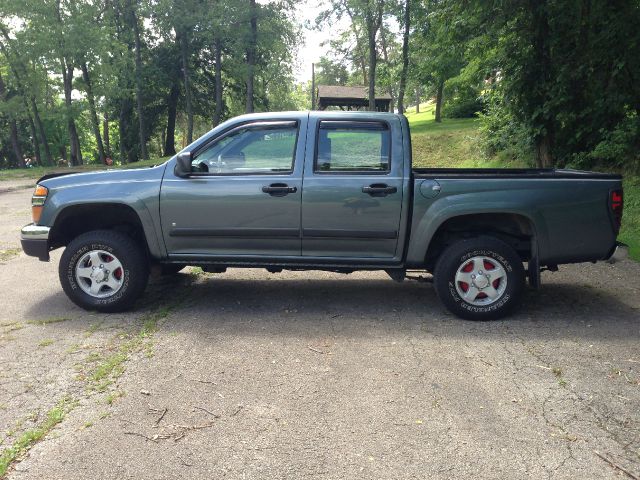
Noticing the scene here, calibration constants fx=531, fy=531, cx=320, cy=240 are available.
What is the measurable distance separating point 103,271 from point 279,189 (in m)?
1.91

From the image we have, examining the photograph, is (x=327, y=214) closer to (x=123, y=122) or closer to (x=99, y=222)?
(x=99, y=222)

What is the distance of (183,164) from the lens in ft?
16.4

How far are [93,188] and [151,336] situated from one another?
1624mm

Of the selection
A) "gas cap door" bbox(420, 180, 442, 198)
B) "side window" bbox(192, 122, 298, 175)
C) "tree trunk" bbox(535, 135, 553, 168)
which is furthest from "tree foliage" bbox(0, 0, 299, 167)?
"gas cap door" bbox(420, 180, 442, 198)

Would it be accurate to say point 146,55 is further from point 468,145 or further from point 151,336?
point 151,336

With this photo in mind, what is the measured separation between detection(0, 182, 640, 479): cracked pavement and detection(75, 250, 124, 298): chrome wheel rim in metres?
0.25

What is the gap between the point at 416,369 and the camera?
3951mm

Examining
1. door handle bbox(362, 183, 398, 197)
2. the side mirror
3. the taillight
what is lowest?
the taillight

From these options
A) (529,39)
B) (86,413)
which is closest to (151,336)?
(86,413)

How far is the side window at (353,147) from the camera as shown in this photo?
5.06 m

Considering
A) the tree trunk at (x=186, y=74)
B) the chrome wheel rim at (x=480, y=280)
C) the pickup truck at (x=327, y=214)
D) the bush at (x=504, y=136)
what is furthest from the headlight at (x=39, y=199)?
the tree trunk at (x=186, y=74)

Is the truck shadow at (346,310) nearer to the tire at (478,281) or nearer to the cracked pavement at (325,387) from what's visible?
the cracked pavement at (325,387)

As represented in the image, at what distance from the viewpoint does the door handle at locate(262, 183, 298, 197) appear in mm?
4969

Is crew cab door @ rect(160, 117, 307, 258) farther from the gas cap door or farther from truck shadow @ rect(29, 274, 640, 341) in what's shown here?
the gas cap door
